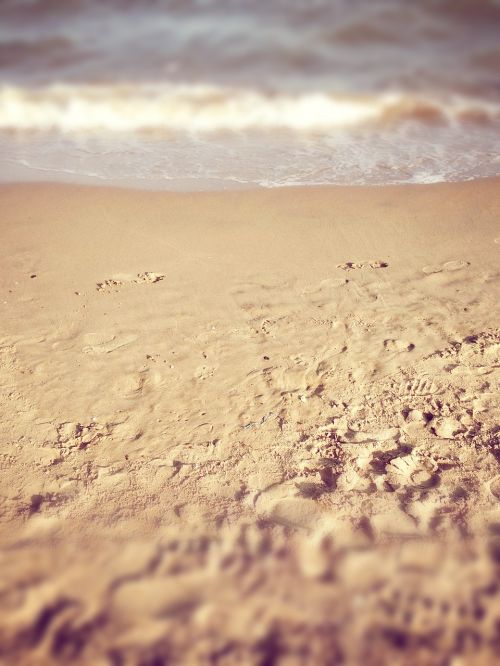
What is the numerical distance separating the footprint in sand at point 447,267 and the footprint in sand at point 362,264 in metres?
0.34

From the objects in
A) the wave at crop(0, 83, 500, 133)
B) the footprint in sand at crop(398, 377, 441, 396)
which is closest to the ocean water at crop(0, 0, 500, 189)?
the wave at crop(0, 83, 500, 133)

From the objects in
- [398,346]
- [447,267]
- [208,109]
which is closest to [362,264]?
[447,267]

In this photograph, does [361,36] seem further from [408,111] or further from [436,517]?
[436,517]

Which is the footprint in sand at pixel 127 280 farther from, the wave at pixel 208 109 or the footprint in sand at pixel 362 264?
the wave at pixel 208 109

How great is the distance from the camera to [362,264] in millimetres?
4574

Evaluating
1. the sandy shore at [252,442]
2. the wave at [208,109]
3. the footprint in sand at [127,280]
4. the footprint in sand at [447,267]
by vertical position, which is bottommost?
the sandy shore at [252,442]

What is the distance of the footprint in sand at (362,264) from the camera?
4543mm

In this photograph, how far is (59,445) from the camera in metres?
3.07

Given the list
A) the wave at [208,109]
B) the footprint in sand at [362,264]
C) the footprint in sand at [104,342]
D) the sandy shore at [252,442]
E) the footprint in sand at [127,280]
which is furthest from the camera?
the wave at [208,109]

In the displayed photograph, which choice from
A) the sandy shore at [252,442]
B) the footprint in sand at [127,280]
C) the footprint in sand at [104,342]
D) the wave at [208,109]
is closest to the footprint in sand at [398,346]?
the sandy shore at [252,442]

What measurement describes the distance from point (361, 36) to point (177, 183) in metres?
7.60

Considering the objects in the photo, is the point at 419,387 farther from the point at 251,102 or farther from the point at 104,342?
the point at 251,102

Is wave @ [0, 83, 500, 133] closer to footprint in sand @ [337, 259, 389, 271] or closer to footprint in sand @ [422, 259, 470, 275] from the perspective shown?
footprint in sand @ [337, 259, 389, 271]

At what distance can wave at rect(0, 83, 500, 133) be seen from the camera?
844 centimetres
